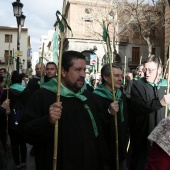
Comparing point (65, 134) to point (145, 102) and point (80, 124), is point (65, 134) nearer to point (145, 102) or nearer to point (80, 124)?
point (80, 124)

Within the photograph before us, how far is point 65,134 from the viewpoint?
8.79ft

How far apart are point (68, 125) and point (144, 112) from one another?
5.48 ft

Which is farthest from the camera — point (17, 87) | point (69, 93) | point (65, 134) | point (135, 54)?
point (135, 54)

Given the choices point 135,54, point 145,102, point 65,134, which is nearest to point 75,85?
point 65,134

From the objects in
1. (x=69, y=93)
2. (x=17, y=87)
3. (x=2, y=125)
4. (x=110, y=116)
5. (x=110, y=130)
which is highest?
(x=69, y=93)

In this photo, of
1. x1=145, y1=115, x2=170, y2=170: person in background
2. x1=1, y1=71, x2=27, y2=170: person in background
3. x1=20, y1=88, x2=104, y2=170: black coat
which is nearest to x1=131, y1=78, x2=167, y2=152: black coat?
x1=20, y1=88, x2=104, y2=170: black coat

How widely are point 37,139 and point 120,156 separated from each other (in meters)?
1.57

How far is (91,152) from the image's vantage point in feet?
9.07

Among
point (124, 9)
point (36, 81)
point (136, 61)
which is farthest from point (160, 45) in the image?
point (36, 81)

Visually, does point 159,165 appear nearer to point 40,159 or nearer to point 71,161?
point 71,161

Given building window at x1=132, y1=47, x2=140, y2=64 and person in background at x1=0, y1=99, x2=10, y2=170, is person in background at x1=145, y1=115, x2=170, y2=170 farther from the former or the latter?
building window at x1=132, y1=47, x2=140, y2=64

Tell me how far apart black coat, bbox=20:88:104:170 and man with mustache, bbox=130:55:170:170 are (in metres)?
1.49

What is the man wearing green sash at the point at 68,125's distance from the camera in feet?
8.72

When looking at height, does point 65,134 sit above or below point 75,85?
below
